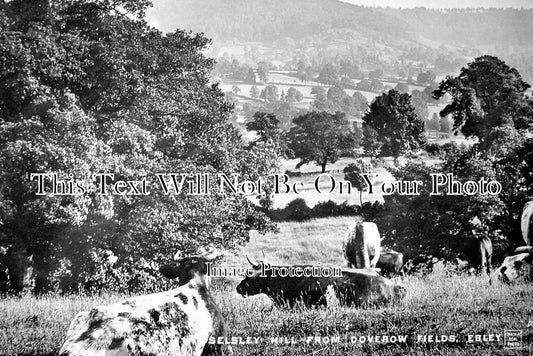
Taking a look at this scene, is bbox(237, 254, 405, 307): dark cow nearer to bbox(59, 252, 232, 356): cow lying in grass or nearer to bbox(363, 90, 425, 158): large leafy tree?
bbox(59, 252, 232, 356): cow lying in grass

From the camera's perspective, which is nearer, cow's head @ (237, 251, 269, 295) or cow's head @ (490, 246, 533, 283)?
cow's head @ (237, 251, 269, 295)

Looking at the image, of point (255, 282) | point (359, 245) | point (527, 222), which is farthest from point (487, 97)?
point (255, 282)

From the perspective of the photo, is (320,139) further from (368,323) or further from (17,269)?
(368,323)

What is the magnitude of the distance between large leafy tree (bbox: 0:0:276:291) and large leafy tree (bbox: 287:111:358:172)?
1646 inches

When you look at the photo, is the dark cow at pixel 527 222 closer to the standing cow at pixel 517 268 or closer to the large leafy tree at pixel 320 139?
the standing cow at pixel 517 268

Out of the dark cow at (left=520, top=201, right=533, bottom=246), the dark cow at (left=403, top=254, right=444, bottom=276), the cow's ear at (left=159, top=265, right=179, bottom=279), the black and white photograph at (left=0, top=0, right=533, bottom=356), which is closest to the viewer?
the black and white photograph at (left=0, top=0, right=533, bottom=356)

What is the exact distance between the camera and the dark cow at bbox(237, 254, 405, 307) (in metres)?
9.91

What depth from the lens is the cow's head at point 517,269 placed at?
11.0 m

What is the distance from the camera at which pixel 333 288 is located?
399 inches

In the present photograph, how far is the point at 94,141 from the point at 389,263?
932 cm

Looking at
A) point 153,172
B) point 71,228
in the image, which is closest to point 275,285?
point 153,172

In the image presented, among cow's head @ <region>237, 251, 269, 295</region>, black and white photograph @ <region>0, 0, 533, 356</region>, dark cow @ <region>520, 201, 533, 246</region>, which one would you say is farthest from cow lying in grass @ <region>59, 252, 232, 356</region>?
dark cow @ <region>520, 201, 533, 246</region>

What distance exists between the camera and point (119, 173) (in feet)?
47.4

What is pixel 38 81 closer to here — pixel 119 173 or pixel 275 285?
pixel 119 173
